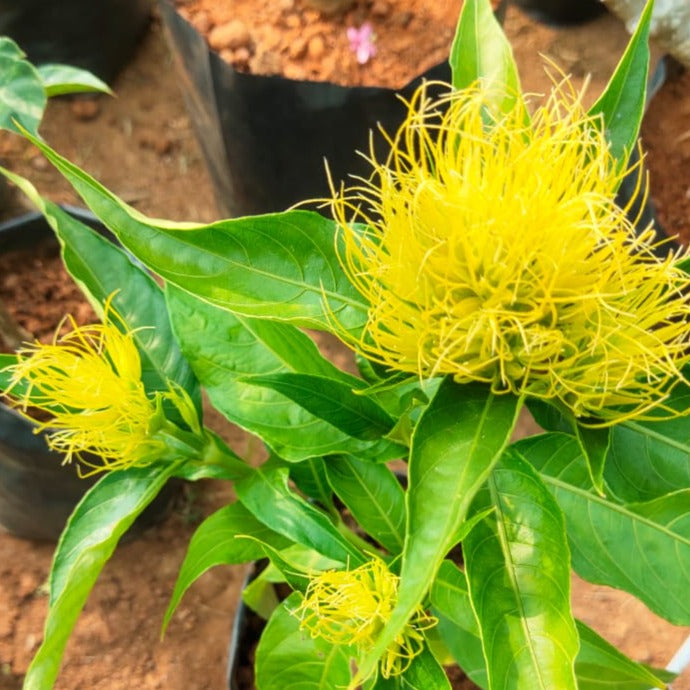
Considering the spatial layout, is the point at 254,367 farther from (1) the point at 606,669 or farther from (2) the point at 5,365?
(1) the point at 606,669

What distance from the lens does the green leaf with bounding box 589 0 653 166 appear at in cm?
56

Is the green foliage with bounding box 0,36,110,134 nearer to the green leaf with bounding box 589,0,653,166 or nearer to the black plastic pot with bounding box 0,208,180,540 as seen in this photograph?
the black plastic pot with bounding box 0,208,180,540

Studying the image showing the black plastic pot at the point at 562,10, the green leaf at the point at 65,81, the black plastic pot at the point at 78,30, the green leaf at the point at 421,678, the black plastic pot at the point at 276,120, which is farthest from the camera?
the black plastic pot at the point at 562,10

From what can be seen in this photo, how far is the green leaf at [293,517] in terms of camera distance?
0.66m

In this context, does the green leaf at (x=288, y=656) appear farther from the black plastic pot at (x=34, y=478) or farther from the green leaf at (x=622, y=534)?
the black plastic pot at (x=34, y=478)

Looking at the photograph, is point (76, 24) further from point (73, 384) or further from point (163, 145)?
point (73, 384)

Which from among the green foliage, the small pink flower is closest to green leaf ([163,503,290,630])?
the green foliage

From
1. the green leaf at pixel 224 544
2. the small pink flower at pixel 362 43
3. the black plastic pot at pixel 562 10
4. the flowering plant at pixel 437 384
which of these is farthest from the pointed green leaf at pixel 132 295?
the black plastic pot at pixel 562 10

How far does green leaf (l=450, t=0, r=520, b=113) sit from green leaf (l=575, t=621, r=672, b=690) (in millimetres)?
456

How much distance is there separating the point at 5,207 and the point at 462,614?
1113mm

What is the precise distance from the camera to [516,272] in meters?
0.45

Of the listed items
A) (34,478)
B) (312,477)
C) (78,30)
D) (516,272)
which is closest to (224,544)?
(312,477)

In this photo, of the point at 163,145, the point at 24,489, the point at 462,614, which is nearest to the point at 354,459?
the point at 462,614

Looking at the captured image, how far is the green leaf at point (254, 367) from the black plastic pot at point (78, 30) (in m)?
1.23
